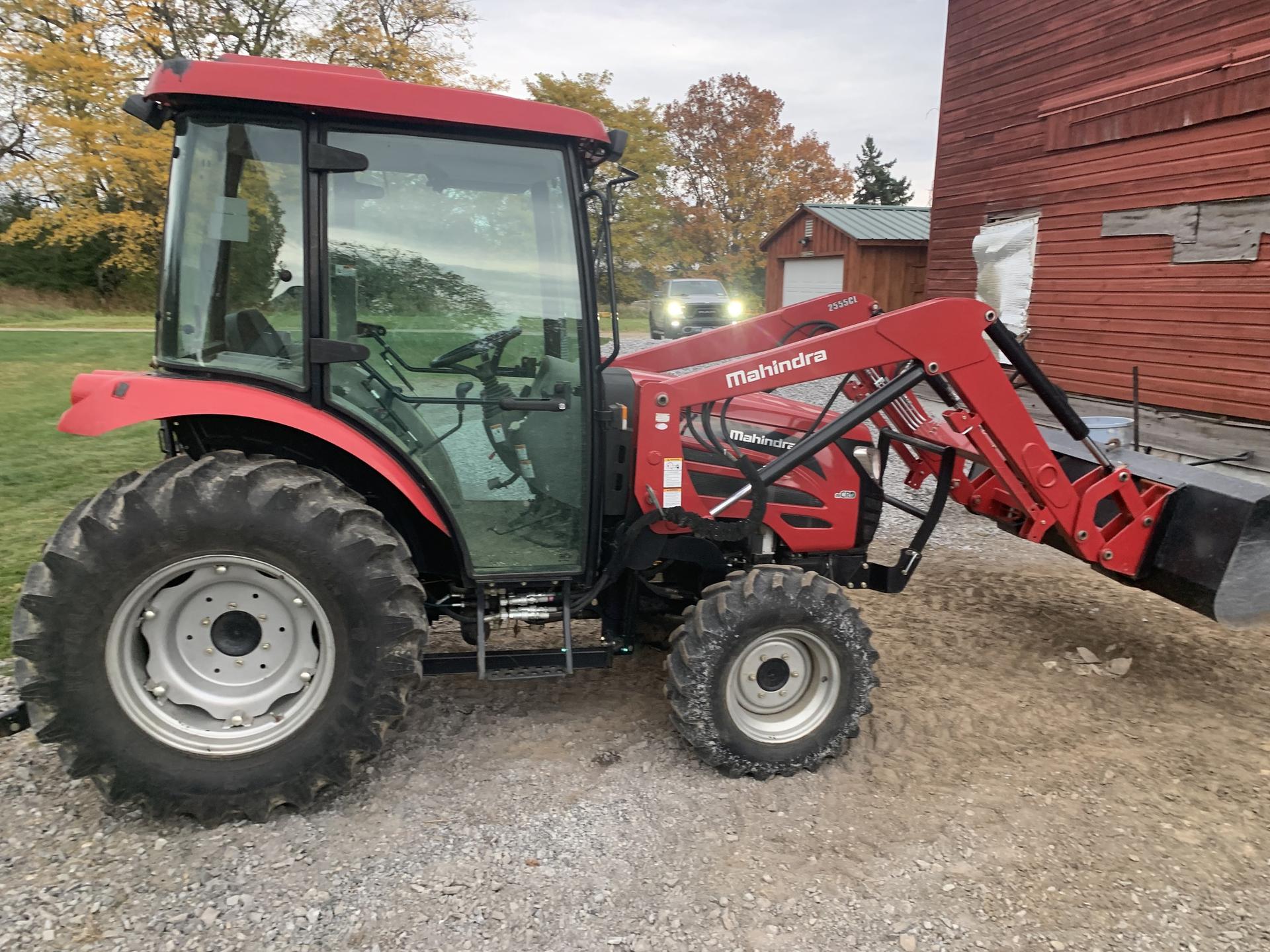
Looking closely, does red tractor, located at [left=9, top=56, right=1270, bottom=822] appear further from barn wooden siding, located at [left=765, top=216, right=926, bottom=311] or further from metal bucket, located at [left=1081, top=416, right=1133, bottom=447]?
barn wooden siding, located at [left=765, top=216, right=926, bottom=311]

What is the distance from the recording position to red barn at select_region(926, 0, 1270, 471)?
771cm

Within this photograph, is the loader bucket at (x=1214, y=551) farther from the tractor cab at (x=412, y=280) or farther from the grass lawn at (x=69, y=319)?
the grass lawn at (x=69, y=319)

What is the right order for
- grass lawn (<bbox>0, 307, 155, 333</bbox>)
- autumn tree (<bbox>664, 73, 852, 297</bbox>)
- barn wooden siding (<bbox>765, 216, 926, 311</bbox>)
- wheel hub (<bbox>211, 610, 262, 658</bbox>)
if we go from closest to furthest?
wheel hub (<bbox>211, 610, 262, 658</bbox>) < grass lawn (<bbox>0, 307, 155, 333</bbox>) < barn wooden siding (<bbox>765, 216, 926, 311</bbox>) < autumn tree (<bbox>664, 73, 852, 297</bbox>)

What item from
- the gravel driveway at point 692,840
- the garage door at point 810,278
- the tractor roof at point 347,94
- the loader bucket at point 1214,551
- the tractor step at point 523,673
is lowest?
the gravel driveway at point 692,840

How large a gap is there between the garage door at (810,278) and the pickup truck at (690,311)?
1526 millimetres

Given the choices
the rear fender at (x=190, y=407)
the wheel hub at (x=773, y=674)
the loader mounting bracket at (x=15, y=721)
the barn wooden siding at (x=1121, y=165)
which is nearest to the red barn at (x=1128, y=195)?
the barn wooden siding at (x=1121, y=165)

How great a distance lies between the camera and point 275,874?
2.58 meters

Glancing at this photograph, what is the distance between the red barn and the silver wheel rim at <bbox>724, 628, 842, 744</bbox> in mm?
6618

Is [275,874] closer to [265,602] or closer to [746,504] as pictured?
[265,602]

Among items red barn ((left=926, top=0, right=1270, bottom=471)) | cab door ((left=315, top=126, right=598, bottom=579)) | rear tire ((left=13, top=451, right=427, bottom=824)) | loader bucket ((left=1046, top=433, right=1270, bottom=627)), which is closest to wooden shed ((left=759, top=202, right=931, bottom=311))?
red barn ((left=926, top=0, right=1270, bottom=471))

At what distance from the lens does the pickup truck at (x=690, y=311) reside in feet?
68.9

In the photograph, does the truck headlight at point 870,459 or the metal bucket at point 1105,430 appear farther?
the metal bucket at point 1105,430

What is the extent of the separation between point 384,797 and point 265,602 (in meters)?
0.79

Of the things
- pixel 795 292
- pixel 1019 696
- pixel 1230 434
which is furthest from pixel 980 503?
pixel 795 292
